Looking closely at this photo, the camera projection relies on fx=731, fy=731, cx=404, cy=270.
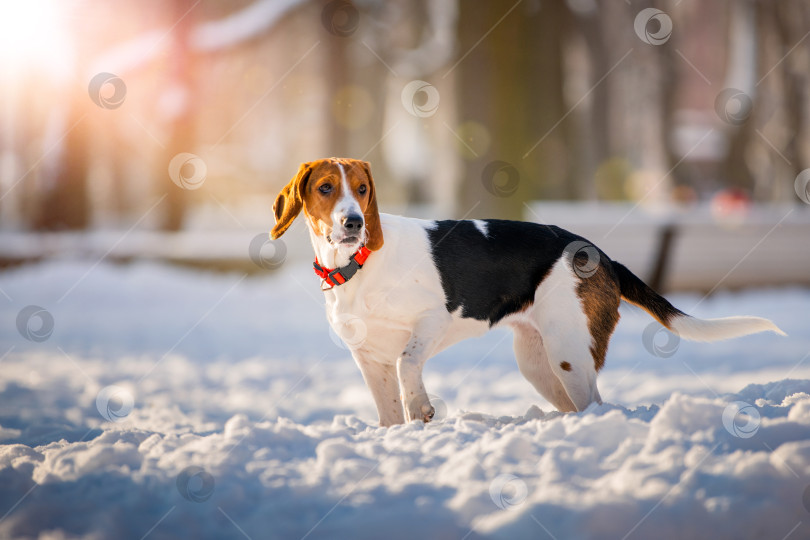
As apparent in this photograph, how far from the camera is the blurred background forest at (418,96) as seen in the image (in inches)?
484

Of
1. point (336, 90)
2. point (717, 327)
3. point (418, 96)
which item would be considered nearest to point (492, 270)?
point (717, 327)

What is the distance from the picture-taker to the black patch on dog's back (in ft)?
14.4

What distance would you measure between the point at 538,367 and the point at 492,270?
2.71 feet

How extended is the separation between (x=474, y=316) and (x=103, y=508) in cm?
226

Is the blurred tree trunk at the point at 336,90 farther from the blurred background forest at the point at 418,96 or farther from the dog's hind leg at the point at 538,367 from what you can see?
the dog's hind leg at the point at 538,367

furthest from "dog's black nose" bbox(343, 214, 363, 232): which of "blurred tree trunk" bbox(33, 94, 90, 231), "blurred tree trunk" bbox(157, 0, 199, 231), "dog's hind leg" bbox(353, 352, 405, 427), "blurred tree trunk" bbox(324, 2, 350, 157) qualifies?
"blurred tree trunk" bbox(33, 94, 90, 231)

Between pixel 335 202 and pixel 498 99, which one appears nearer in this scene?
pixel 335 202

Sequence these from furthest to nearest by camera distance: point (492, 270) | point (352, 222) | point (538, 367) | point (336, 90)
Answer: point (336, 90) < point (538, 367) < point (492, 270) < point (352, 222)

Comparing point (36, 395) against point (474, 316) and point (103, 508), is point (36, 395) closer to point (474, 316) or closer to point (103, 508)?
point (103, 508)

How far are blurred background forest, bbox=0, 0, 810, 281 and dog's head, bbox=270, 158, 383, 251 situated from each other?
7251 millimetres

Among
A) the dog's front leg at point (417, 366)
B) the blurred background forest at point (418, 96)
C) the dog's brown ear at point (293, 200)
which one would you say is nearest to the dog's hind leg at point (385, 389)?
the dog's front leg at point (417, 366)

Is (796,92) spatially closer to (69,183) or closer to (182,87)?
(182,87)

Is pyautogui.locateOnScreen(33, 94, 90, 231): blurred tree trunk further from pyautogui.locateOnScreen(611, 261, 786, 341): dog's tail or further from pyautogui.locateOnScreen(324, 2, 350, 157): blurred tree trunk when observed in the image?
pyautogui.locateOnScreen(611, 261, 786, 341): dog's tail

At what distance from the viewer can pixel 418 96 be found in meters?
17.1
